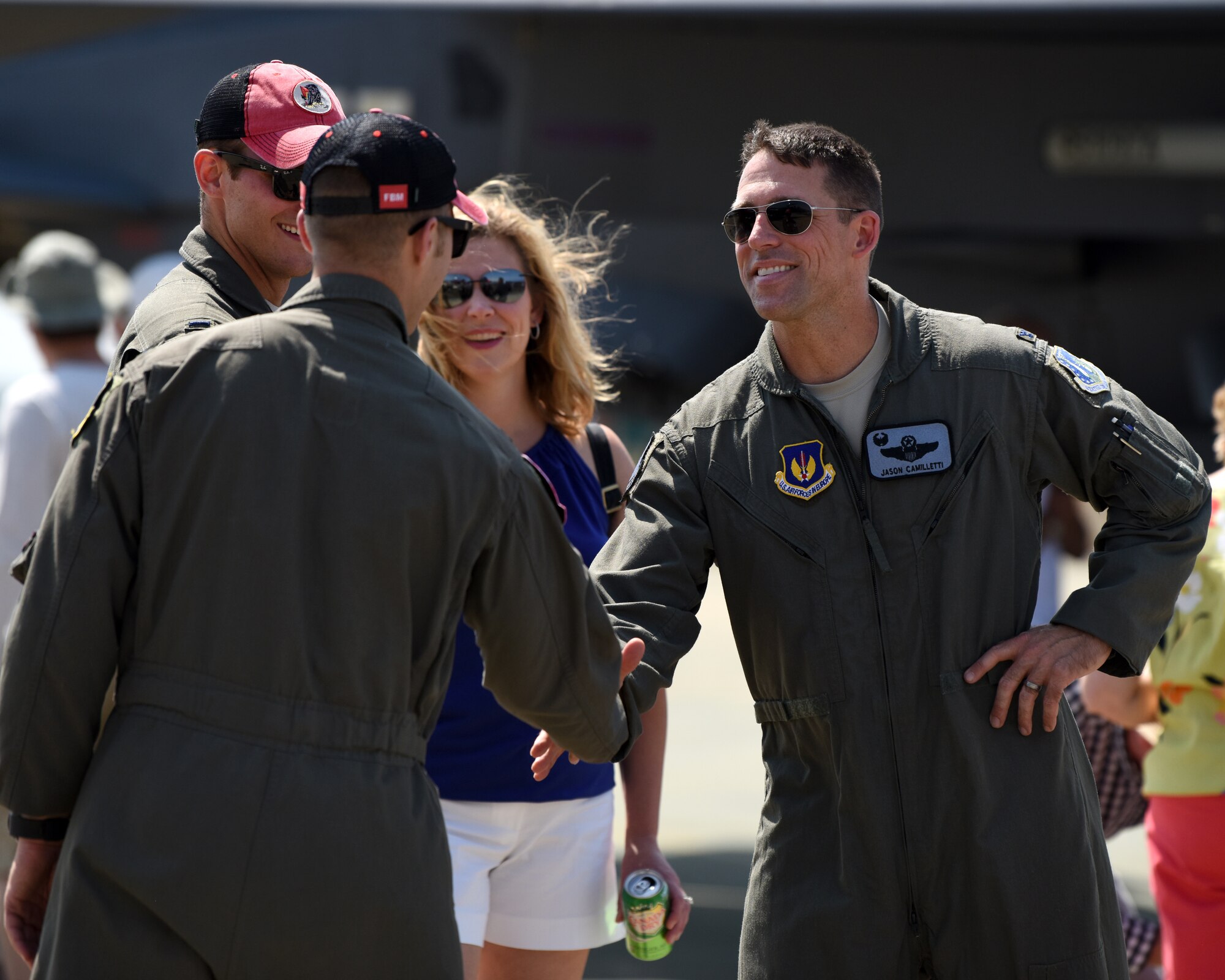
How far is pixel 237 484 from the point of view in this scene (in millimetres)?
1611

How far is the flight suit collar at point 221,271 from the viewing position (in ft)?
6.98

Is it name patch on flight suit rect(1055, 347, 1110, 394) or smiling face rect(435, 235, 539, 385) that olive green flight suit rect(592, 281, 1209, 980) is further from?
smiling face rect(435, 235, 539, 385)

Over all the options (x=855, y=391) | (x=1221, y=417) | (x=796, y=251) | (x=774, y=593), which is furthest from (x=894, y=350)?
(x=1221, y=417)

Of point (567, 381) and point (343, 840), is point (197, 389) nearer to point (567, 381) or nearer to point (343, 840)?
point (343, 840)

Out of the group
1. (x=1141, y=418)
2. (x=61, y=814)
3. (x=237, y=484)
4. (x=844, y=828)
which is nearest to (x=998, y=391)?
(x=1141, y=418)

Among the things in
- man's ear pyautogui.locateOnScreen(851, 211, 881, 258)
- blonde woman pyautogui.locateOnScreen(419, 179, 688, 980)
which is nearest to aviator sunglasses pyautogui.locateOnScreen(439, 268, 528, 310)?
blonde woman pyautogui.locateOnScreen(419, 179, 688, 980)

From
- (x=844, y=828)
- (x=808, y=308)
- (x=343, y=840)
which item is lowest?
(x=844, y=828)

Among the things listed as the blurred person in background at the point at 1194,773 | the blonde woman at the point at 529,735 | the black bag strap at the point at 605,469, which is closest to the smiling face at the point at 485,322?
the blonde woman at the point at 529,735

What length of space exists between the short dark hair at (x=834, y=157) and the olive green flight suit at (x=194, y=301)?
928mm

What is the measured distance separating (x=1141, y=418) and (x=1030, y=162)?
7.48 meters

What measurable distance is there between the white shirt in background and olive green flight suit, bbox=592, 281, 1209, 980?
193 cm

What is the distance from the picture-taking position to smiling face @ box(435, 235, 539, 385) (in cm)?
284

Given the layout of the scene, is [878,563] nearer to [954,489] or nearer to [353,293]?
[954,489]

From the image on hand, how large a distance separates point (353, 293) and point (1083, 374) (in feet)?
4.07
